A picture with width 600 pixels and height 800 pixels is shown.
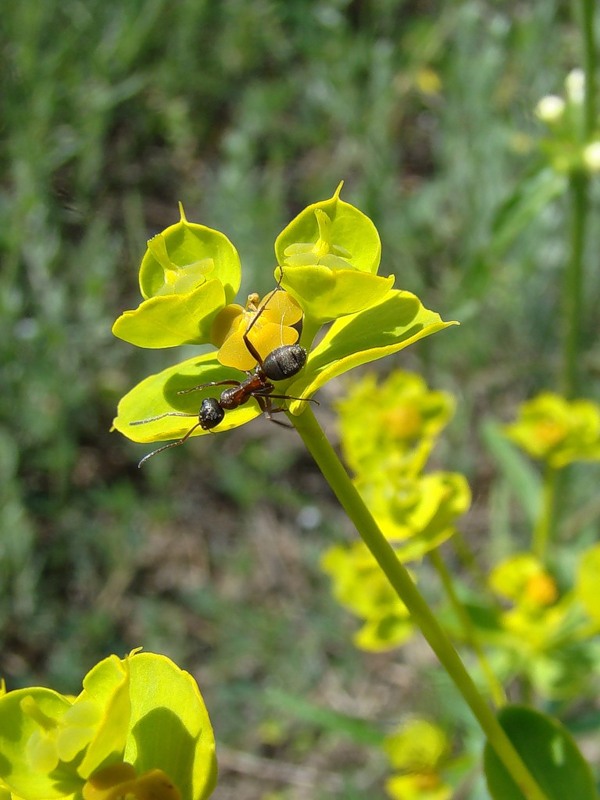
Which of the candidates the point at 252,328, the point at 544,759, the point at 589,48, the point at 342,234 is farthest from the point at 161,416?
the point at 589,48

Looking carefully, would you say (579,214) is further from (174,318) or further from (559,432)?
(174,318)

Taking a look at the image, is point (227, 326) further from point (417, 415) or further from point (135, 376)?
point (135, 376)

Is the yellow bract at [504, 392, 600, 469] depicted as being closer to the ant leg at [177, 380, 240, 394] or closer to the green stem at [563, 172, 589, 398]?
the green stem at [563, 172, 589, 398]

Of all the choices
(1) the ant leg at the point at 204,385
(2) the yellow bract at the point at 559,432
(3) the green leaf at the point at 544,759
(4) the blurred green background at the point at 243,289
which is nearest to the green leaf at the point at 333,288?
(1) the ant leg at the point at 204,385

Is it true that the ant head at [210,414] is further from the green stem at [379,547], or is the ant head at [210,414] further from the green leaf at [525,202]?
the green leaf at [525,202]

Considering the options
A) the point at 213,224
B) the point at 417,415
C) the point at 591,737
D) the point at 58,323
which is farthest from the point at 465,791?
the point at 213,224

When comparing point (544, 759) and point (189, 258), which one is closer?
point (189, 258)

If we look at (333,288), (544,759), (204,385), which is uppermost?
(333,288)

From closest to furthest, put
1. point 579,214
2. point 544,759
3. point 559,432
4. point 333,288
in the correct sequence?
point 333,288, point 544,759, point 559,432, point 579,214
